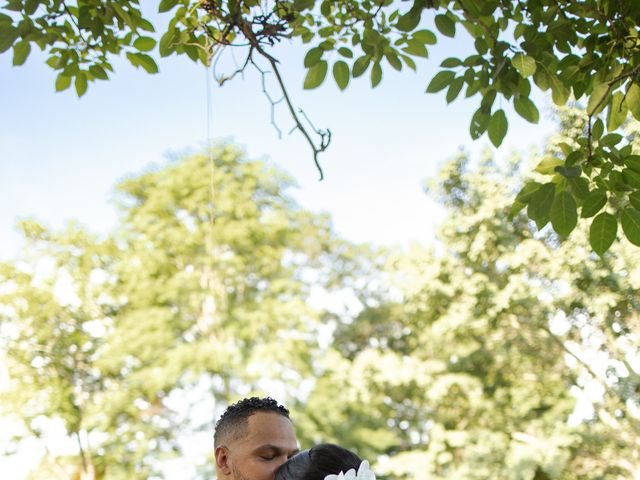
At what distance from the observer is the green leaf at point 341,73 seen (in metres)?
2.36

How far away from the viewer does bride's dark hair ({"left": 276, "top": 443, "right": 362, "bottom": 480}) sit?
1.99 meters

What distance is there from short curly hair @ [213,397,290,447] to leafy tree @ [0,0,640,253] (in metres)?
0.82

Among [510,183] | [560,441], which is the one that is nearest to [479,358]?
[560,441]

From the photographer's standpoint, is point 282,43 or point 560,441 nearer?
point 282,43

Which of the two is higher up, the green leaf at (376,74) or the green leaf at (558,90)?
the green leaf at (376,74)

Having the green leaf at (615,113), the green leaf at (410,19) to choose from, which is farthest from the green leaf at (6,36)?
the green leaf at (615,113)

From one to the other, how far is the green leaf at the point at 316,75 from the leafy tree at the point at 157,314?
11.5m

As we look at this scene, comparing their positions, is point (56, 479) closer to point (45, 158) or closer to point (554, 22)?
point (45, 158)

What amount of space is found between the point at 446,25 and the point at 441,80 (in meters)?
0.18

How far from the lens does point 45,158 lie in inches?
756

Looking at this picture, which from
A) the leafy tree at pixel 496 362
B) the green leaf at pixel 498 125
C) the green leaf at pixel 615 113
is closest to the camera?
the green leaf at pixel 498 125

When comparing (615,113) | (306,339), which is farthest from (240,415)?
(306,339)

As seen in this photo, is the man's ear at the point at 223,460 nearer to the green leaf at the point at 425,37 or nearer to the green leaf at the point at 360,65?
the green leaf at the point at 360,65

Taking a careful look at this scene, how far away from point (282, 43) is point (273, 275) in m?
13.0
